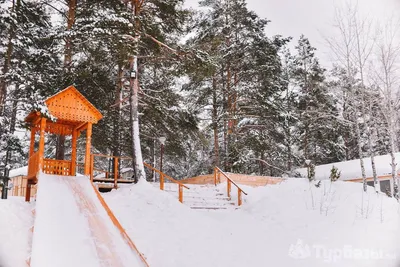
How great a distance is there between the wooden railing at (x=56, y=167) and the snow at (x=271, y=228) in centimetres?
208

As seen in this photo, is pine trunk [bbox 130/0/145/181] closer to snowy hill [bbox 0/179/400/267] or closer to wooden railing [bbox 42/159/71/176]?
snowy hill [bbox 0/179/400/267]

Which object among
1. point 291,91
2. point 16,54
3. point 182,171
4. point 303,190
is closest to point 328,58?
point 303,190

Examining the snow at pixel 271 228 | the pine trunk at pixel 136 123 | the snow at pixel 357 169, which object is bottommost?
the snow at pixel 271 228

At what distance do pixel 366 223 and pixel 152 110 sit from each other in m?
8.49

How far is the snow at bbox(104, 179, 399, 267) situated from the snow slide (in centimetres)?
60

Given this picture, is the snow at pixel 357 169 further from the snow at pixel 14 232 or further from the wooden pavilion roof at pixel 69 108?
the snow at pixel 14 232

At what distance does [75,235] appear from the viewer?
455cm

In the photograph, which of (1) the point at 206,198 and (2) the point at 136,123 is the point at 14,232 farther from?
(2) the point at 136,123

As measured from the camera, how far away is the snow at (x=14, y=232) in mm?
3963

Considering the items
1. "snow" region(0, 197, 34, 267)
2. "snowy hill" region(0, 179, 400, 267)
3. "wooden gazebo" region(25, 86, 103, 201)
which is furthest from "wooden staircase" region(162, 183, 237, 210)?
"snow" region(0, 197, 34, 267)

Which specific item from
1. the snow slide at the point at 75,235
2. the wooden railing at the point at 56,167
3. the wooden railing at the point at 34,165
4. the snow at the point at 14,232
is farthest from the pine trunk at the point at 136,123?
the snow at the point at 14,232

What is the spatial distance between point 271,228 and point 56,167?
6.39 m

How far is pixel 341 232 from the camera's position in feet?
18.3

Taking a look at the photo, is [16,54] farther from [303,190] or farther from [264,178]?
[303,190]
